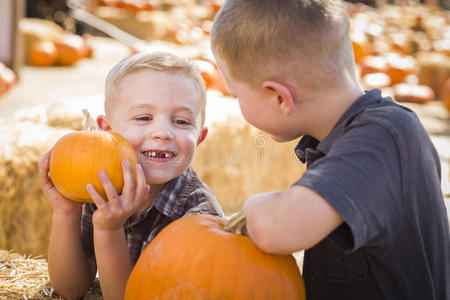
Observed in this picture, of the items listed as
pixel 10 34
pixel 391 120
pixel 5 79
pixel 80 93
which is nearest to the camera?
pixel 391 120

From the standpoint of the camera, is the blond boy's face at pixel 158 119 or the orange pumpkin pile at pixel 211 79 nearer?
the blond boy's face at pixel 158 119

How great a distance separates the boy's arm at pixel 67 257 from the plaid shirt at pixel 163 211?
0.14m

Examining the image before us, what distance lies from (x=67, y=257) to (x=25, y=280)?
1.02 ft

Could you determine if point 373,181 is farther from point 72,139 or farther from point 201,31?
point 201,31

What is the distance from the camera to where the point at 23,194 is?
10.6 ft

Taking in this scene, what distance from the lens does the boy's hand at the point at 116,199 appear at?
1.58m

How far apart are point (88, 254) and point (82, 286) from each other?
6.0 inches

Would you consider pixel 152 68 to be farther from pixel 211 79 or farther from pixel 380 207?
pixel 211 79

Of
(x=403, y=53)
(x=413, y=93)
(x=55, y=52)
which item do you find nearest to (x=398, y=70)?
(x=413, y=93)

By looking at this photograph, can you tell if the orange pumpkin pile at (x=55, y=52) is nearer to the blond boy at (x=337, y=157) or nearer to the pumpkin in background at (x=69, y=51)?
the pumpkin in background at (x=69, y=51)

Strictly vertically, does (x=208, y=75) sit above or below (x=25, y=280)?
below

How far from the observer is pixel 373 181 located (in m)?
1.25

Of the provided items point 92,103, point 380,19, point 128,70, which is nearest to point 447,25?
point 380,19

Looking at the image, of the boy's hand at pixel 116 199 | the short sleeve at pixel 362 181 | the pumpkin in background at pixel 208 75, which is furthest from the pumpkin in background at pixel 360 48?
the short sleeve at pixel 362 181
